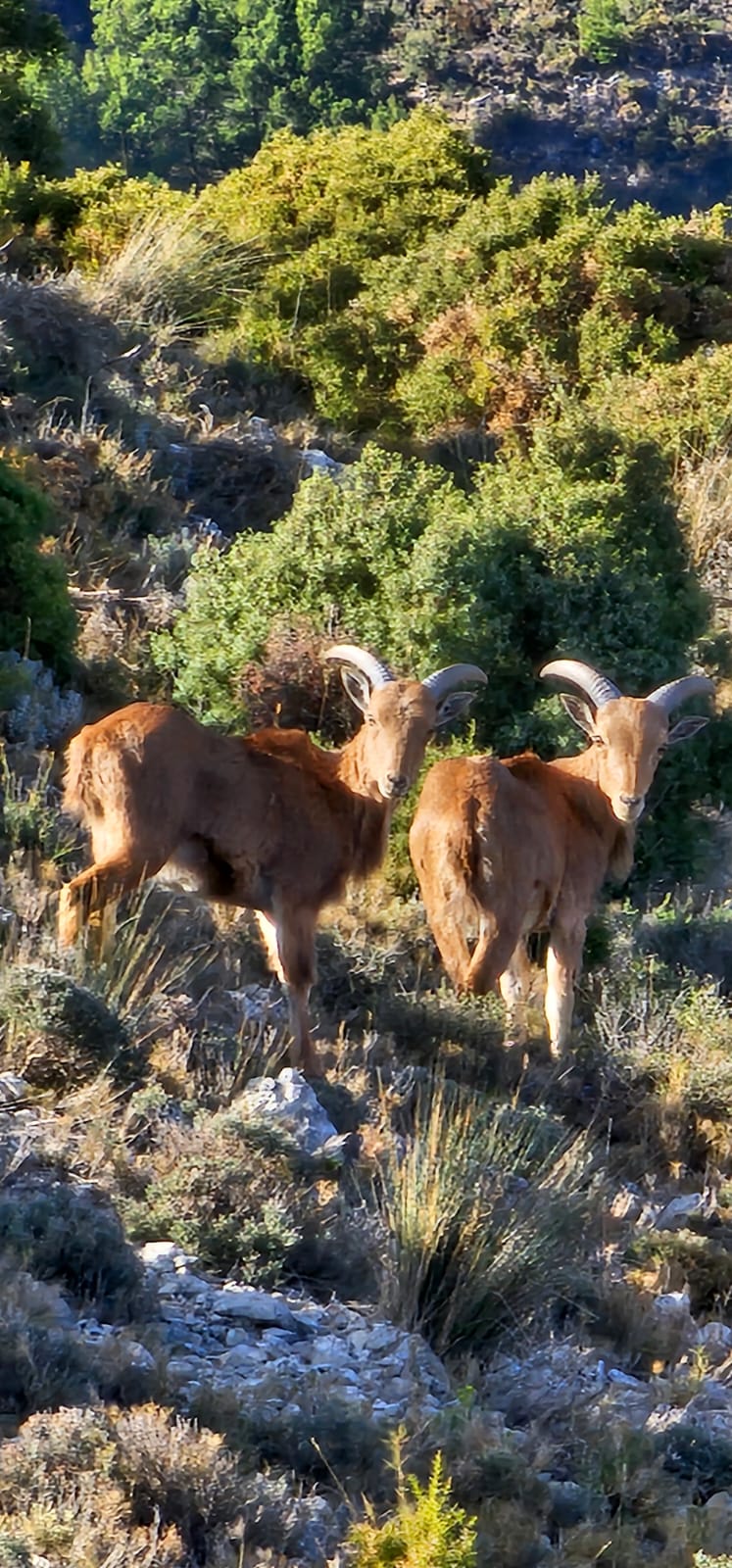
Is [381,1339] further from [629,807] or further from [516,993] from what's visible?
[629,807]

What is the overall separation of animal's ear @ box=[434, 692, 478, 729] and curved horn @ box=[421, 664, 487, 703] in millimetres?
49

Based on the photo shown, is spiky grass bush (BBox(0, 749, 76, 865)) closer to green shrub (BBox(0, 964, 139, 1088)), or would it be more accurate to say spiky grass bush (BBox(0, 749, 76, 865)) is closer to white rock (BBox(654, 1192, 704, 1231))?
green shrub (BBox(0, 964, 139, 1088))

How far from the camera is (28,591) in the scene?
1222 cm

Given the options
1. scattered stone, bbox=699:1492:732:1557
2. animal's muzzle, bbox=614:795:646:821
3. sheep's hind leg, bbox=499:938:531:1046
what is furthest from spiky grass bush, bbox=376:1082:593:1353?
animal's muzzle, bbox=614:795:646:821

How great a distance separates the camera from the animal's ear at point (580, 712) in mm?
11258

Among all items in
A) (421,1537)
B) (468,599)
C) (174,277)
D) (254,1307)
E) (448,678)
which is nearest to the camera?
(421,1537)

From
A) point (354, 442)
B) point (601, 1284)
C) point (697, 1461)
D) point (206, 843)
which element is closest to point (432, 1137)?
point (601, 1284)

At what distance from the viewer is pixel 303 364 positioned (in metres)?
19.5

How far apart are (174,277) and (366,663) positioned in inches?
389

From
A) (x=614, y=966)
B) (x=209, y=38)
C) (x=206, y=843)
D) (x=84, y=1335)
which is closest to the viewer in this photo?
(x=84, y=1335)

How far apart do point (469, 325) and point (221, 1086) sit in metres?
11.4

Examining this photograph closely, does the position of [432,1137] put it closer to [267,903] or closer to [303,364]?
[267,903]

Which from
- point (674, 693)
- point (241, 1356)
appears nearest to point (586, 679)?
point (674, 693)

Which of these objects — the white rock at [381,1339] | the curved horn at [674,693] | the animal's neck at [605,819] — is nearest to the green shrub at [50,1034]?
the white rock at [381,1339]
